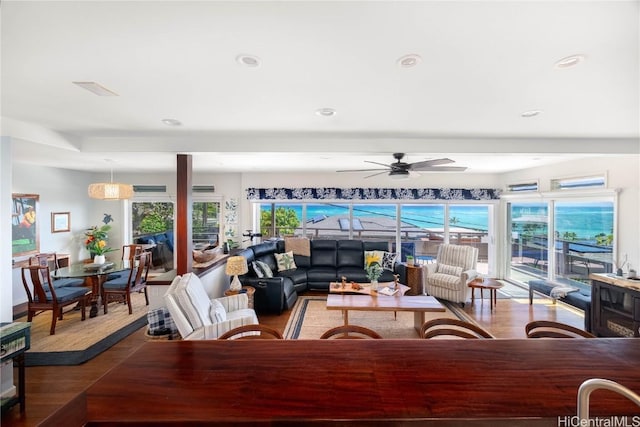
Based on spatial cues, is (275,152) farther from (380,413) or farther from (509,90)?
(380,413)

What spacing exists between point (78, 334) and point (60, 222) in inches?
130

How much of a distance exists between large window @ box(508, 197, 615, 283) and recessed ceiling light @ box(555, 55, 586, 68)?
363cm

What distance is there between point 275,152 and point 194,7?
219cm

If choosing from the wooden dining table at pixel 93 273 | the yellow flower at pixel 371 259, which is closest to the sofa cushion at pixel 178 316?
the wooden dining table at pixel 93 273

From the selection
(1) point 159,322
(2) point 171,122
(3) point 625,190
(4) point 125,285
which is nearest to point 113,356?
(1) point 159,322

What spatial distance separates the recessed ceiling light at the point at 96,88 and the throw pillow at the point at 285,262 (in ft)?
12.9

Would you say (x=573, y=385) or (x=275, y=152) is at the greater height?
(x=275, y=152)

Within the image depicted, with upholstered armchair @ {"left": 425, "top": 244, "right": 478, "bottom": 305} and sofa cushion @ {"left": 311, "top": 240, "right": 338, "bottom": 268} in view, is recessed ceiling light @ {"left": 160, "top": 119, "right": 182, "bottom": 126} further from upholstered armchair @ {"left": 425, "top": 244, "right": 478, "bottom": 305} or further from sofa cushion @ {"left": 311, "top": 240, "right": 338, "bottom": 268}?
upholstered armchair @ {"left": 425, "top": 244, "right": 478, "bottom": 305}

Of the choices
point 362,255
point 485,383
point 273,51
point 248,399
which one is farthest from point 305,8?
point 362,255

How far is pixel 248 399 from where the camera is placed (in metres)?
1.00

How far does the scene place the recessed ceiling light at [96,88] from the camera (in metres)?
1.94

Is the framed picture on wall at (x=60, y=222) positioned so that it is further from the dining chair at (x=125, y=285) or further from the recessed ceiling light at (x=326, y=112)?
the recessed ceiling light at (x=326, y=112)

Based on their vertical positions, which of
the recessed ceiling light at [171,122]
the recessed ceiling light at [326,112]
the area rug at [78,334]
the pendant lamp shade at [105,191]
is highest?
the recessed ceiling light at [171,122]

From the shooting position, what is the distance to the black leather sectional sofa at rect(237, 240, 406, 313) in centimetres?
422
